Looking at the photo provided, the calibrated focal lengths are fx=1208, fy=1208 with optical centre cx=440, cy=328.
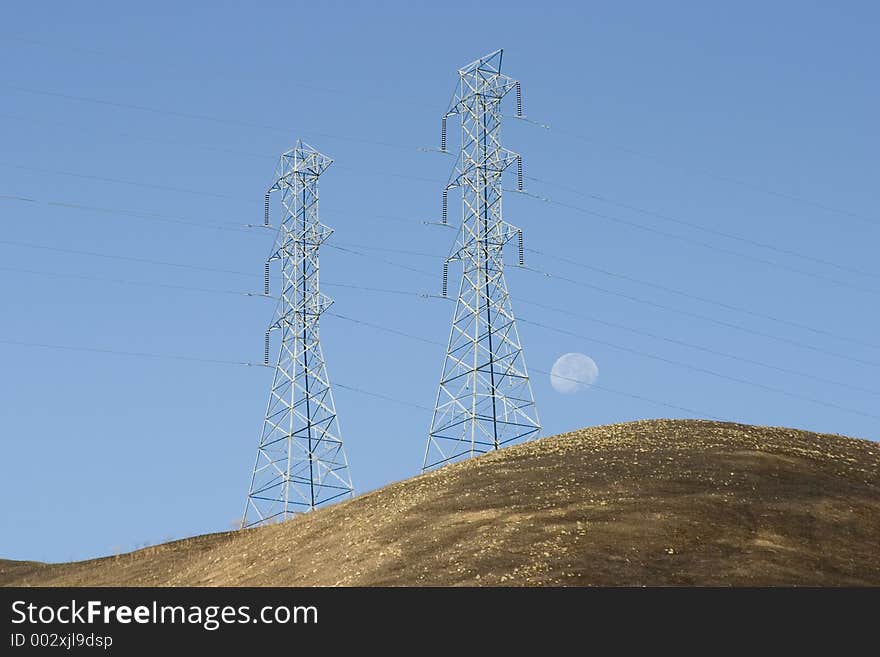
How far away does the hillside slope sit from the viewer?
3247cm

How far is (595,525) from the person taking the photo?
116 feet

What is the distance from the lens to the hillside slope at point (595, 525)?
107ft

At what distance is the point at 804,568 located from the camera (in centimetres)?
3275

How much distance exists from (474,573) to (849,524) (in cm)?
1352

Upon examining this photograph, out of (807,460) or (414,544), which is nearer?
(414,544)
